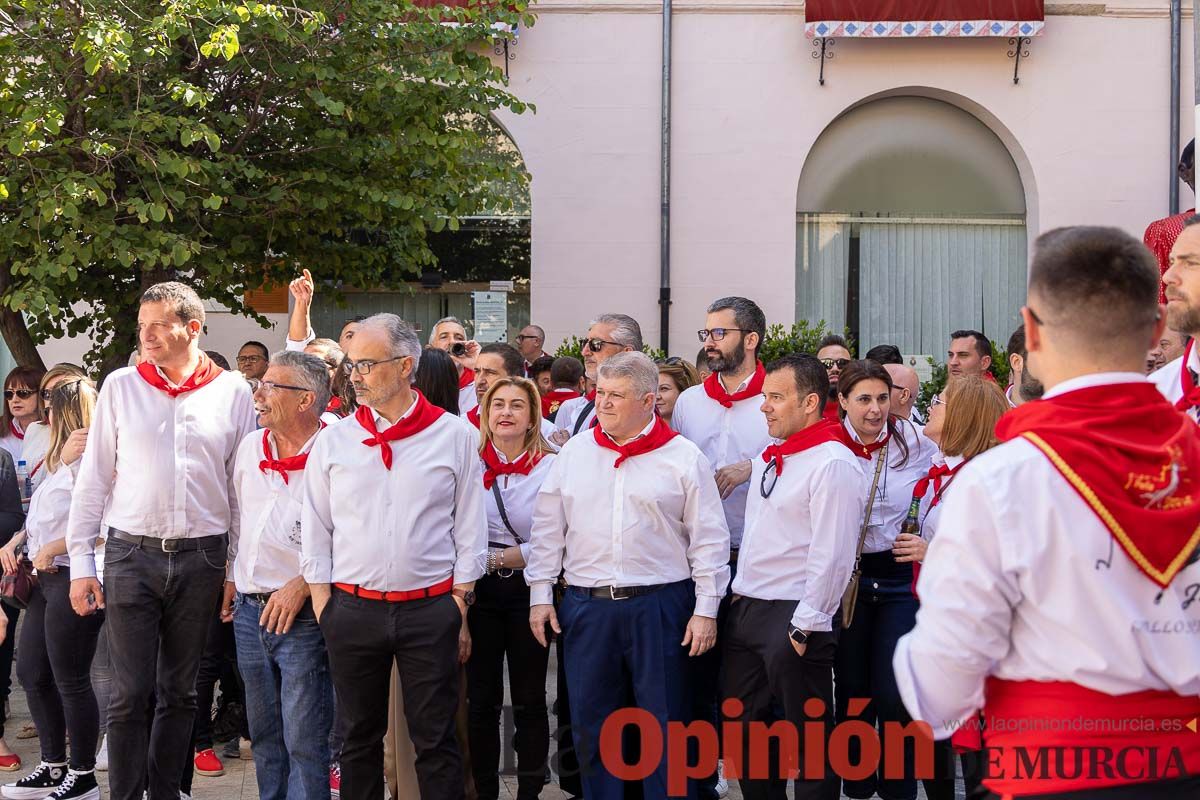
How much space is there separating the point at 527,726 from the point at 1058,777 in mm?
3290

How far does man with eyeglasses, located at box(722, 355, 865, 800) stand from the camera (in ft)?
15.2

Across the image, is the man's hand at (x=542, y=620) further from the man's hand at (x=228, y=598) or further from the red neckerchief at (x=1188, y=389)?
the red neckerchief at (x=1188, y=389)

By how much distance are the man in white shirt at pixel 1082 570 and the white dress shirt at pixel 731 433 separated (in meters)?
3.27

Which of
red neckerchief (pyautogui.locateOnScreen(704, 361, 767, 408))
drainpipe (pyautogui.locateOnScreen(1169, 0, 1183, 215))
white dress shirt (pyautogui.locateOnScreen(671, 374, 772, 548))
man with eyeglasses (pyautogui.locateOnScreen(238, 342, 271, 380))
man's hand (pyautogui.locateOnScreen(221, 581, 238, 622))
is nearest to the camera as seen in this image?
man's hand (pyautogui.locateOnScreen(221, 581, 238, 622))

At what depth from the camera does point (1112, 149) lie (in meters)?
12.1

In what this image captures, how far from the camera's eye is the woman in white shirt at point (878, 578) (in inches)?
200

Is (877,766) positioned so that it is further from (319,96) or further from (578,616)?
(319,96)

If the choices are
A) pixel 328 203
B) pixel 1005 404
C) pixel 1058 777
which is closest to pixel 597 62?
pixel 328 203

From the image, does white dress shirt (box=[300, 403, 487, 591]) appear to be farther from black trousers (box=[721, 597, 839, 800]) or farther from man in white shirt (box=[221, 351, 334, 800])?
black trousers (box=[721, 597, 839, 800])

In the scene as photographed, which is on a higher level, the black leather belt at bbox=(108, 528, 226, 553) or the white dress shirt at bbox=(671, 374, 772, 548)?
the white dress shirt at bbox=(671, 374, 772, 548)

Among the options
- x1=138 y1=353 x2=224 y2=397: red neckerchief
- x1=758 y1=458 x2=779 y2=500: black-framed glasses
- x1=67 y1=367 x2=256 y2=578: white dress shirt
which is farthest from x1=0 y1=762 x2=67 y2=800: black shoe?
x1=758 y1=458 x2=779 y2=500: black-framed glasses

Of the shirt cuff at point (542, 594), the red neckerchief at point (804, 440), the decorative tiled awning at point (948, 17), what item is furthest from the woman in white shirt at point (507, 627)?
the decorative tiled awning at point (948, 17)

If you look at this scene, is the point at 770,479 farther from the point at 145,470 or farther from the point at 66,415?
the point at 66,415

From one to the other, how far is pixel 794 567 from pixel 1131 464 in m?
2.56
